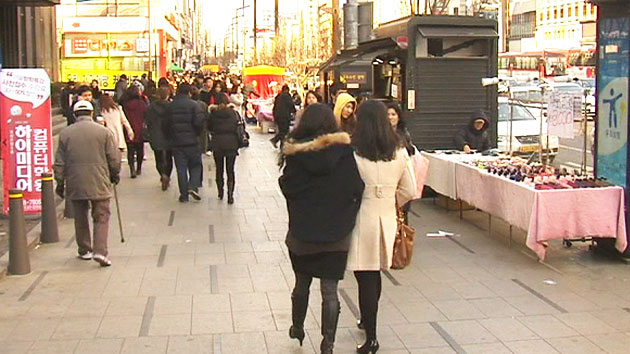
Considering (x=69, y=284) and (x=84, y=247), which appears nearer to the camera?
(x=69, y=284)

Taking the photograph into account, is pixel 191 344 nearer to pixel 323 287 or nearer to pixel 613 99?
pixel 323 287

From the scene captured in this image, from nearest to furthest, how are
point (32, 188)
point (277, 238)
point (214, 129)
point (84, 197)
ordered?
point (84, 197)
point (277, 238)
point (32, 188)
point (214, 129)

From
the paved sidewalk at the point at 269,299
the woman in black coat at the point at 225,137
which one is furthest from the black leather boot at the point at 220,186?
the paved sidewalk at the point at 269,299

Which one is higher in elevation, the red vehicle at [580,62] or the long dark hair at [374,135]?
the red vehicle at [580,62]

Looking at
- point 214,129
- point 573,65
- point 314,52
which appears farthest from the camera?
point 314,52

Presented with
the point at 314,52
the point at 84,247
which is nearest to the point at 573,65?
the point at 314,52

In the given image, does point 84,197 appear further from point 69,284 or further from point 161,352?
point 161,352

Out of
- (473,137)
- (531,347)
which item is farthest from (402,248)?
(473,137)

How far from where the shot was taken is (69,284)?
8.87 m

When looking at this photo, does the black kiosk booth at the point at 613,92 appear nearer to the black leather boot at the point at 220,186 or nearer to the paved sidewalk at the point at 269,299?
the paved sidewalk at the point at 269,299

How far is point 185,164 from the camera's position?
14.5 meters

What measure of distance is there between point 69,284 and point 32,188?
3597 millimetres

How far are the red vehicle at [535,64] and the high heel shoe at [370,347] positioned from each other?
5443cm

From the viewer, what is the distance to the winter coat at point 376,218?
621 centimetres
